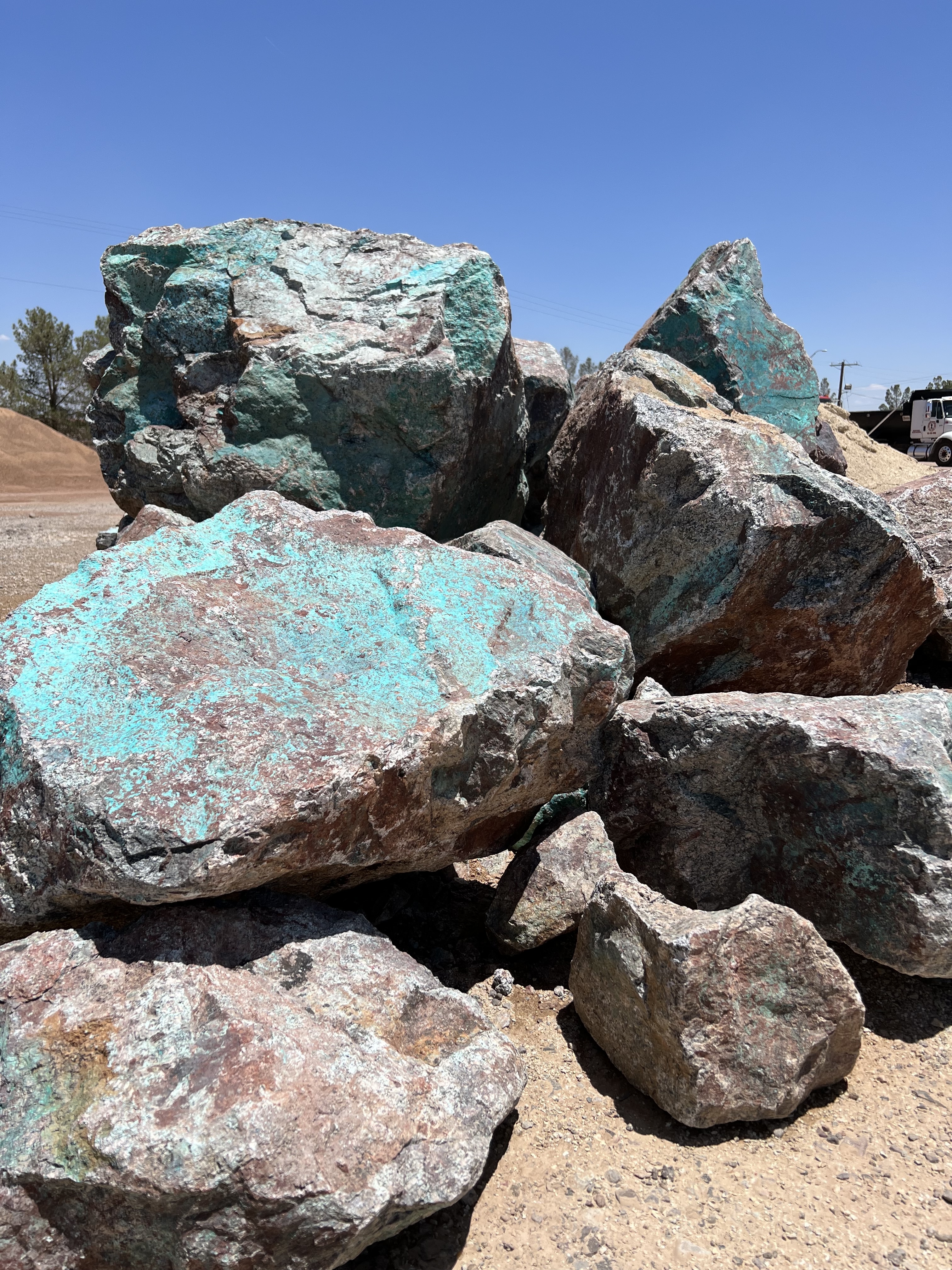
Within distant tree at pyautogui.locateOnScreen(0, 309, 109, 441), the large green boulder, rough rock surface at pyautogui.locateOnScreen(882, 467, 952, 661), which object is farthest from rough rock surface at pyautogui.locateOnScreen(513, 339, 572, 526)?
distant tree at pyautogui.locateOnScreen(0, 309, 109, 441)

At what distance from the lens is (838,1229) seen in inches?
71.1

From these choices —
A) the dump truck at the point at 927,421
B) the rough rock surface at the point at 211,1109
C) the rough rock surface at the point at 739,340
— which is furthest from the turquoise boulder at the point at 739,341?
the dump truck at the point at 927,421

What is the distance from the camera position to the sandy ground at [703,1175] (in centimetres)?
177

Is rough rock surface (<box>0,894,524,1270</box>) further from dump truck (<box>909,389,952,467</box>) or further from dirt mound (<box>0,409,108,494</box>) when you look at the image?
dirt mound (<box>0,409,108,494</box>)

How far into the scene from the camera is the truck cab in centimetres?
1612

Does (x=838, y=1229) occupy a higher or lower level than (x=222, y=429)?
lower

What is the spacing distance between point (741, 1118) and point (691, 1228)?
0.28m

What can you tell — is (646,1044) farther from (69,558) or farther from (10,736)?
(69,558)

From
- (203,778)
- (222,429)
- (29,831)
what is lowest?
(29,831)

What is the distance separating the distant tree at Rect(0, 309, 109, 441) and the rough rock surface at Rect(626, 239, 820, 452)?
963 inches

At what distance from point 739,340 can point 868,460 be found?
4607mm

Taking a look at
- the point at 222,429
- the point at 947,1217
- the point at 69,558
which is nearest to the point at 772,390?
the point at 222,429

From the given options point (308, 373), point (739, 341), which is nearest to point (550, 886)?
point (308, 373)

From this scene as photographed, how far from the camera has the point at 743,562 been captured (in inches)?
126
